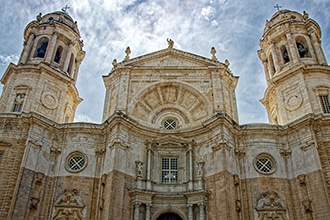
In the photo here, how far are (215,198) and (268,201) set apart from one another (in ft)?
11.7

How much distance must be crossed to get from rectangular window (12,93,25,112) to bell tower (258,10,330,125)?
20456mm

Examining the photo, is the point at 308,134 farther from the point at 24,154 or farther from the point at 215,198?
the point at 24,154

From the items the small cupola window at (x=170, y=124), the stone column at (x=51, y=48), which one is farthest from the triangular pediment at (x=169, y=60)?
the stone column at (x=51, y=48)

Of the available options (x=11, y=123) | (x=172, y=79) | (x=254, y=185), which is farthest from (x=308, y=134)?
(x=11, y=123)

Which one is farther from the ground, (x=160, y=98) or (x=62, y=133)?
(x=160, y=98)

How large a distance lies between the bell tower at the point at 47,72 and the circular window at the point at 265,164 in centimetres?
1573

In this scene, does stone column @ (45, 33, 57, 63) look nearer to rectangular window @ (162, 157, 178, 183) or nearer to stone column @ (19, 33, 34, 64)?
stone column @ (19, 33, 34, 64)

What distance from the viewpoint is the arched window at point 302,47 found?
29.8 meters

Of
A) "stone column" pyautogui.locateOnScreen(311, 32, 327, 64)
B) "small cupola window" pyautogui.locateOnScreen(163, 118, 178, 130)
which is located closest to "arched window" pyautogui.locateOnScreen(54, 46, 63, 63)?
"small cupola window" pyautogui.locateOnScreen(163, 118, 178, 130)

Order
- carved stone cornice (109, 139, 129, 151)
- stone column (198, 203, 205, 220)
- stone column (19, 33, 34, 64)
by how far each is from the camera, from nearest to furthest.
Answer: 1. stone column (198, 203, 205, 220)
2. carved stone cornice (109, 139, 129, 151)
3. stone column (19, 33, 34, 64)

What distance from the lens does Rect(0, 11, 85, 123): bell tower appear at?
26297 mm

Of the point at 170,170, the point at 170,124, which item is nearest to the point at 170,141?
the point at 170,170

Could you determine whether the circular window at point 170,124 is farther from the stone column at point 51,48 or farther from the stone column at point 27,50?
the stone column at point 27,50

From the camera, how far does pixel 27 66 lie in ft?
90.6
